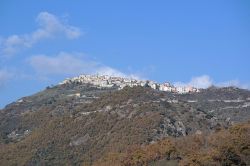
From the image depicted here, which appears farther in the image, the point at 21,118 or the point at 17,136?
the point at 21,118

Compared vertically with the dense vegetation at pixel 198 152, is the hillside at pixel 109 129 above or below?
above

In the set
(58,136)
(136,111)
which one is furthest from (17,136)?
(136,111)

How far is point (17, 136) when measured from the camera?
166750 millimetres

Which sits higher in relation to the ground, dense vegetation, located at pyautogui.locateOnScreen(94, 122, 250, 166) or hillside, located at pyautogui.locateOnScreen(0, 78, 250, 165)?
hillside, located at pyautogui.locateOnScreen(0, 78, 250, 165)

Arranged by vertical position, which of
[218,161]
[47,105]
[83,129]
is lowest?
[218,161]

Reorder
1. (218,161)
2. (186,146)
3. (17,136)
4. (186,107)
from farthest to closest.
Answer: (17,136) → (186,107) → (186,146) → (218,161)

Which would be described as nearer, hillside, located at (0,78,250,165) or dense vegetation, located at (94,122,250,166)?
dense vegetation, located at (94,122,250,166)

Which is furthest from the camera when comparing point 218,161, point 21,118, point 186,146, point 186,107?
point 21,118

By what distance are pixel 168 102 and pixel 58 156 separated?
28.6 meters

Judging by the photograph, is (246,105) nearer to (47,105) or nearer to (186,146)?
(47,105)

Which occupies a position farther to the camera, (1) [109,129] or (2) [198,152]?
(1) [109,129]

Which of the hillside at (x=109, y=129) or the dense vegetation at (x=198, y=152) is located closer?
the dense vegetation at (x=198, y=152)

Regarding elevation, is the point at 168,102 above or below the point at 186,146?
above

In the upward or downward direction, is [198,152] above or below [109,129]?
below
